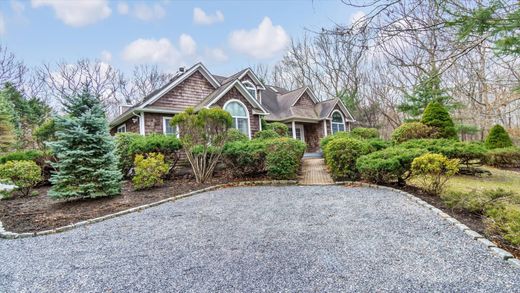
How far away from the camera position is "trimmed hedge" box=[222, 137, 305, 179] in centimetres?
821

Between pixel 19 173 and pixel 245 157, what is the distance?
6.75m

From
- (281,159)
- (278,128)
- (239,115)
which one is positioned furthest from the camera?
(278,128)

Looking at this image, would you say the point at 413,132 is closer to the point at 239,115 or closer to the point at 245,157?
the point at 245,157

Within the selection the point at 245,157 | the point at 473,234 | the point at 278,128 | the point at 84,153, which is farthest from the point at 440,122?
the point at 84,153

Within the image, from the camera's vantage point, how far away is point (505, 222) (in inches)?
139

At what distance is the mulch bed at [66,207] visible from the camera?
5.17m

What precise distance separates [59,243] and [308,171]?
8.03 m

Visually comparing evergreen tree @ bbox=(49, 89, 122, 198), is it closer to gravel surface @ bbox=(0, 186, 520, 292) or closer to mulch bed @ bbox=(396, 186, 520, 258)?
gravel surface @ bbox=(0, 186, 520, 292)

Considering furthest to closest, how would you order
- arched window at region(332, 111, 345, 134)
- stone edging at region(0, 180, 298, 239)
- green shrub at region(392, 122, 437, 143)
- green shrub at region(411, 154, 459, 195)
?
arched window at region(332, 111, 345, 134) → green shrub at region(392, 122, 437, 143) → green shrub at region(411, 154, 459, 195) → stone edging at region(0, 180, 298, 239)

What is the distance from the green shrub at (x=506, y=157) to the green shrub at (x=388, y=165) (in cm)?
600

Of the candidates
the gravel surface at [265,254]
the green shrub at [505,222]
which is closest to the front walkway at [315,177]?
the gravel surface at [265,254]

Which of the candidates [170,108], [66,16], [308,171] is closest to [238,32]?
[170,108]

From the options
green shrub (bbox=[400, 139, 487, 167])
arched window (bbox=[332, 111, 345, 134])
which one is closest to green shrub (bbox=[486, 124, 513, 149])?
green shrub (bbox=[400, 139, 487, 167])

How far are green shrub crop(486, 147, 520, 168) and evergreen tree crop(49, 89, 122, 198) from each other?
531 inches
